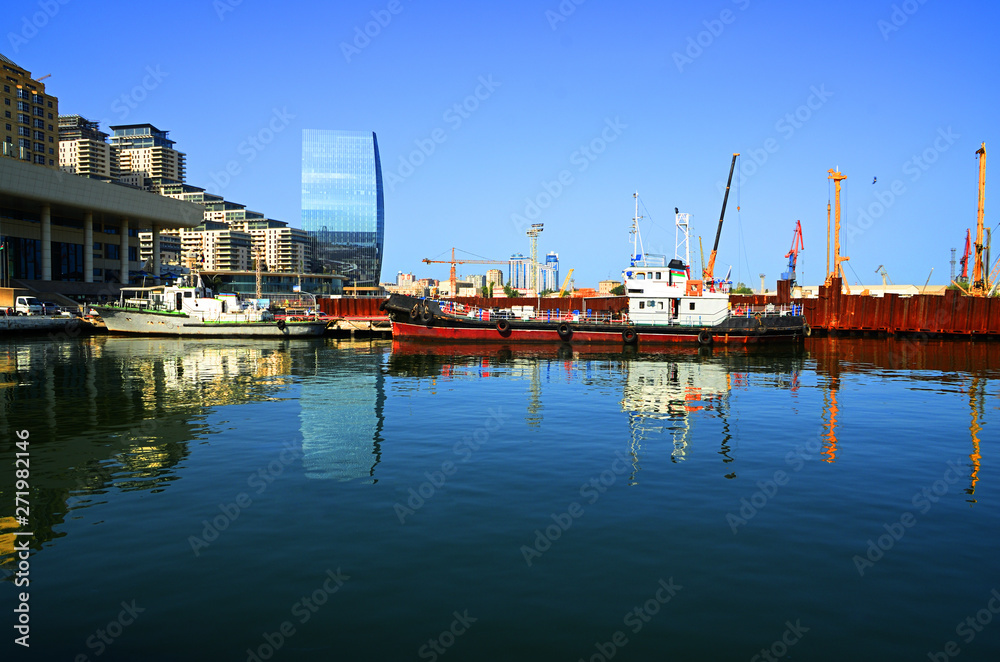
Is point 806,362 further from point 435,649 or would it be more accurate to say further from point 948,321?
point 435,649

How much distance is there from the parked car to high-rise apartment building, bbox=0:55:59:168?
64.0 m

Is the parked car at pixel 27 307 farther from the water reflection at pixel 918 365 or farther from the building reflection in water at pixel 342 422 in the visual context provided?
the water reflection at pixel 918 365

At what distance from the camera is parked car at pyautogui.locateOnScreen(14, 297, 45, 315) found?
195ft

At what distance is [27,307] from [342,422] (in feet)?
189

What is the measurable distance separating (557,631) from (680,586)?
6.47 feet

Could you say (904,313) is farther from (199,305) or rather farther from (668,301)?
(199,305)

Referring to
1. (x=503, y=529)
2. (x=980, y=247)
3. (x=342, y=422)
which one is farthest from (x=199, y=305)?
(x=980, y=247)

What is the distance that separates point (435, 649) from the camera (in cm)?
661

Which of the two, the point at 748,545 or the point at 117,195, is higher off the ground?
the point at 117,195

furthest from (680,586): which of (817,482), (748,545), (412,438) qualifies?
(412,438)

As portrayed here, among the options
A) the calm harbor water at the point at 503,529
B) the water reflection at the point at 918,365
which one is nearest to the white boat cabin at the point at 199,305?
the calm harbor water at the point at 503,529

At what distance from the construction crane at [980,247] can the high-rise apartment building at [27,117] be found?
139 metres

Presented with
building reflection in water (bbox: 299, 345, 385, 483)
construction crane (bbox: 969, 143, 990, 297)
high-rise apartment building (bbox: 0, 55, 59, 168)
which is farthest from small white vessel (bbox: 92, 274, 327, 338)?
high-rise apartment building (bbox: 0, 55, 59, 168)

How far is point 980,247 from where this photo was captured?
63.7 meters
